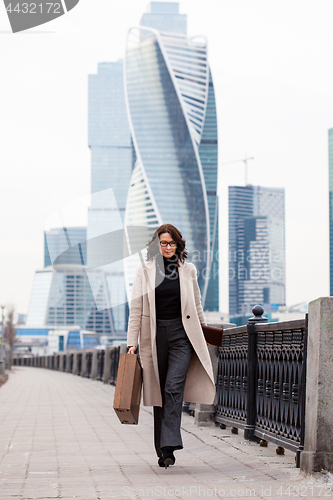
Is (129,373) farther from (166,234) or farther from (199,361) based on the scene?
(166,234)

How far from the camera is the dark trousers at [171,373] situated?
4.91 metres

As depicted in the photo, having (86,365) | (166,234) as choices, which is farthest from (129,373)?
(86,365)

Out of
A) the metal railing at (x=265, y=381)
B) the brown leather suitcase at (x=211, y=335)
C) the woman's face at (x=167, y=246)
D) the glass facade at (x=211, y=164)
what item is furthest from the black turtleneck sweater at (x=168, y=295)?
the glass facade at (x=211, y=164)

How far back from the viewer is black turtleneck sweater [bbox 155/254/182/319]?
5.07 m

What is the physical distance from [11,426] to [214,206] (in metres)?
143

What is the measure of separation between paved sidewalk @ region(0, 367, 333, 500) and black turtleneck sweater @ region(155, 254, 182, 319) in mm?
1163

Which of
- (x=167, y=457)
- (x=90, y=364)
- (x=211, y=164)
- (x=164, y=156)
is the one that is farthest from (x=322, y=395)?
(x=211, y=164)

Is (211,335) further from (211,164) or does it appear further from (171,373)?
(211,164)

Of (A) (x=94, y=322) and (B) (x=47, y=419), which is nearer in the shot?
(B) (x=47, y=419)

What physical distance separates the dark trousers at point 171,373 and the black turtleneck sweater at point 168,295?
0.06m

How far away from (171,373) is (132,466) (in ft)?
2.63

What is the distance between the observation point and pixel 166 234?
5152 millimetres

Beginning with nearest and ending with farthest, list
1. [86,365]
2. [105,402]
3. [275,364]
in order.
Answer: [275,364], [105,402], [86,365]

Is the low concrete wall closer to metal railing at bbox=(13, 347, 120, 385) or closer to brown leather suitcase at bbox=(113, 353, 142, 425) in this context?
brown leather suitcase at bbox=(113, 353, 142, 425)
